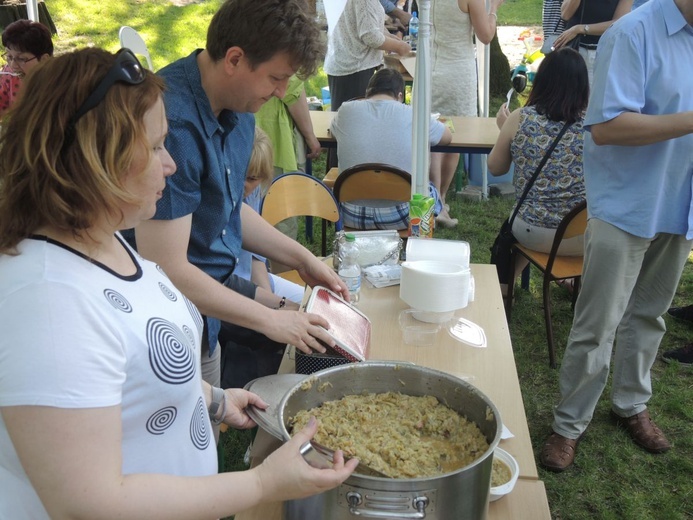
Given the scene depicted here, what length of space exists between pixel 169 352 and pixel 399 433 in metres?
0.57

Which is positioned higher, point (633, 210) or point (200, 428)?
point (200, 428)

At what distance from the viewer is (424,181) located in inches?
105

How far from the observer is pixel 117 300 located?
3.23 ft

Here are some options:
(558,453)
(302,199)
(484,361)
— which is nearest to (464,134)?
(302,199)

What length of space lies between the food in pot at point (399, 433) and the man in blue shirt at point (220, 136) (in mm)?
224

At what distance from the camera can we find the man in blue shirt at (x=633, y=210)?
2232 millimetres

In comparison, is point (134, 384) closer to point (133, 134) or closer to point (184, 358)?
point (184, 358)

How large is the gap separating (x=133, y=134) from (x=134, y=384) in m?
0.37

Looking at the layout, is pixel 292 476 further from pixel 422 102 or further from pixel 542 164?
pixel 542 164

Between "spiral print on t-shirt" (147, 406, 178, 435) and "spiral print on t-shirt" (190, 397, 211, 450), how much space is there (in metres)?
0.08

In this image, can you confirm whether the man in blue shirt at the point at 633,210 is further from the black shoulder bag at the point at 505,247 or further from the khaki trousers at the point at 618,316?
the black shoulder bag at the point at 505,247

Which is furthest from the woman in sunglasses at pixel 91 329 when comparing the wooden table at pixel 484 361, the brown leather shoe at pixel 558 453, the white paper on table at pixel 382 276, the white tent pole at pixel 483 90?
the white tent pole at pixel 483 90

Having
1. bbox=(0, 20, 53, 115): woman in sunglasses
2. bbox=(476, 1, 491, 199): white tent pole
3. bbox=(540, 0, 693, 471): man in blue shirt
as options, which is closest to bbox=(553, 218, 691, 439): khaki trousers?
bbox=(540, 0, 693, 471): man in blue shirt

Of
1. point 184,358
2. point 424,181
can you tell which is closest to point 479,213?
point 424,181
